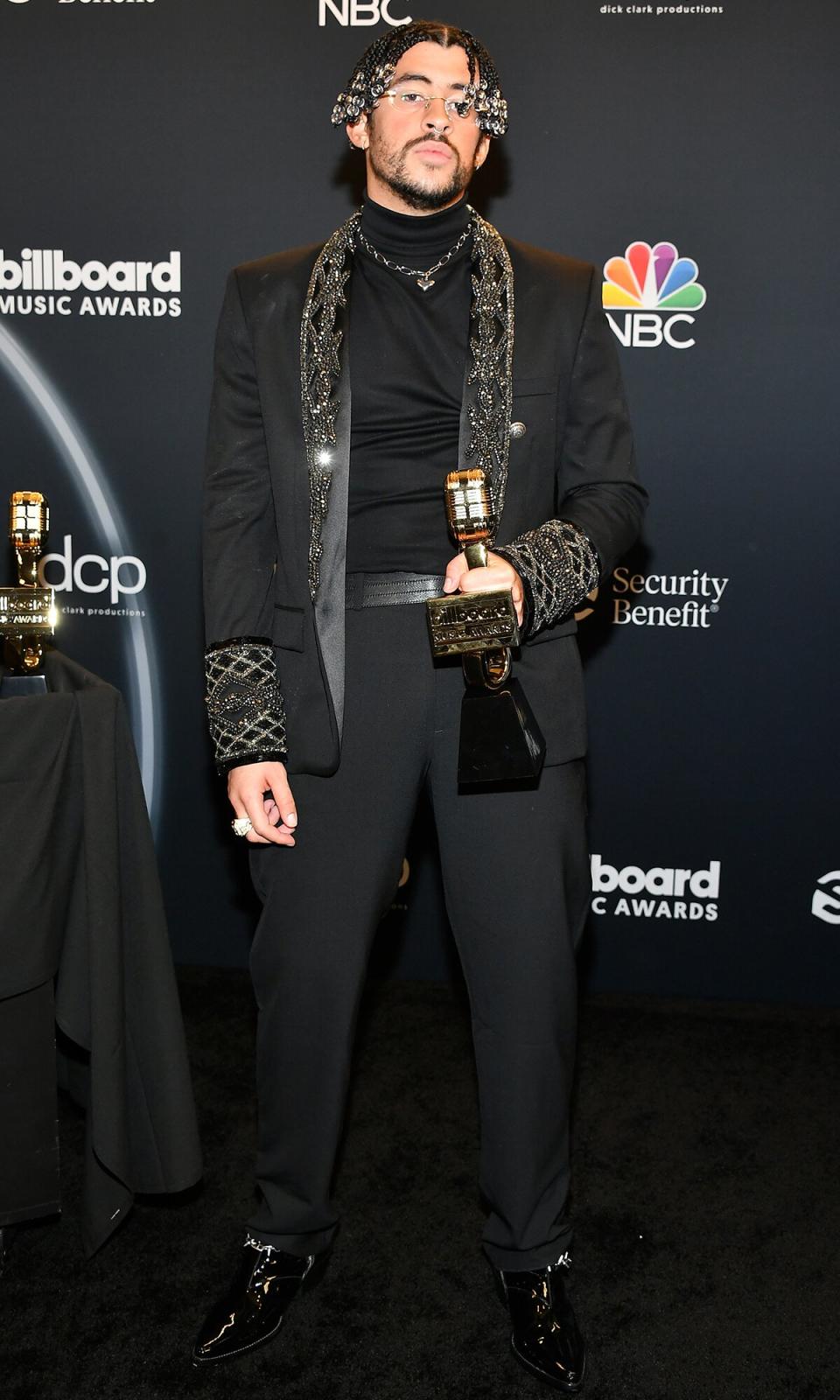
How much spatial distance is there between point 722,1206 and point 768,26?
2443 millimetres

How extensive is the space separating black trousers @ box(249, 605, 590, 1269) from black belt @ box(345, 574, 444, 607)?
0.05 ft

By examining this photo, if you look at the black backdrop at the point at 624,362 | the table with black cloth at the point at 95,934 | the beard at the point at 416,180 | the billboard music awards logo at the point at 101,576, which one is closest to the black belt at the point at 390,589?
the table with black cloth at the point at 95,934

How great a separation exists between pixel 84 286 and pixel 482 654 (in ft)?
6.44

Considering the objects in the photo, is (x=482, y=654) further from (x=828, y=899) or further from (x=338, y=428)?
(x=828, y=899)

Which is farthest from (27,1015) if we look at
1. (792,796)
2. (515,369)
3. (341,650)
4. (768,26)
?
(768,26)

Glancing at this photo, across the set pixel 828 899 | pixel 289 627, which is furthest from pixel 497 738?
pixel 828 899

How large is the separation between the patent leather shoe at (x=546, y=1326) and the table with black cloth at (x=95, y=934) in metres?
0.56

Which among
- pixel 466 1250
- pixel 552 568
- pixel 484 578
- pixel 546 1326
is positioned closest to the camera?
pixel 484 578

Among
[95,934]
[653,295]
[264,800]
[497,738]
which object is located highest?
[653,295]

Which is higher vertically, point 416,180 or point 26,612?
point 416,180

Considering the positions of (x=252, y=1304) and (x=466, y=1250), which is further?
(x=466, y=1250)

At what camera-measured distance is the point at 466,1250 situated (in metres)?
2.26

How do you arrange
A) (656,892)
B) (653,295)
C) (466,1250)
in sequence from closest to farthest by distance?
(466,1250) < (653,295) < (656,892)

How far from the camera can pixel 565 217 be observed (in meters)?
2.96
